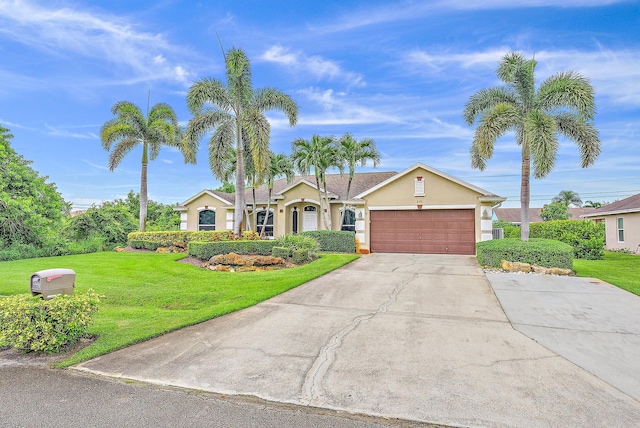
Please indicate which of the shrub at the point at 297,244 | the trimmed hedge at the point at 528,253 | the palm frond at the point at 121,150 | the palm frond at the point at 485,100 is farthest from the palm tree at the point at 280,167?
the trimmed hedge at the point at 528,253

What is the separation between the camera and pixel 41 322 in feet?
15.1

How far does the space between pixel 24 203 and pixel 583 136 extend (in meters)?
25.8

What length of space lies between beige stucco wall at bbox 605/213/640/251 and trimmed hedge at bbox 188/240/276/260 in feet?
68.3

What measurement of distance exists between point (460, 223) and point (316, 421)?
626 inches

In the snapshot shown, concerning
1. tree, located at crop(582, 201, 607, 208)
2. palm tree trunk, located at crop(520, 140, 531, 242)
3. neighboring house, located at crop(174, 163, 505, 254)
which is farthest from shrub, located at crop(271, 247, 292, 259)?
tree, located at crop(582, 201, 607, 208)

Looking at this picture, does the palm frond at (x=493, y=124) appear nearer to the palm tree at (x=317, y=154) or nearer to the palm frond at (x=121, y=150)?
the palm tree at (x=317, y=154)

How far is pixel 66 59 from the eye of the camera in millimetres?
13820

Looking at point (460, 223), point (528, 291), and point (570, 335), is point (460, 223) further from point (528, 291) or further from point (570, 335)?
point (570, 335)

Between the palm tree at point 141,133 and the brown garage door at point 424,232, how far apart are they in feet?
43.6

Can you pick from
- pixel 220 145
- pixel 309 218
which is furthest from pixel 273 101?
pixel 309 218

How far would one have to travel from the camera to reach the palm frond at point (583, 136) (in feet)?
43.4

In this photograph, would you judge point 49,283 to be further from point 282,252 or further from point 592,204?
point 592,204

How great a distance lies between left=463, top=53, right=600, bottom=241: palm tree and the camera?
12711 mm

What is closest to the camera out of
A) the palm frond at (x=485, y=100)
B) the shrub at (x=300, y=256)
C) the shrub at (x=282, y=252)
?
the shrub at (x=300, y=256)
